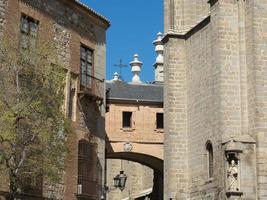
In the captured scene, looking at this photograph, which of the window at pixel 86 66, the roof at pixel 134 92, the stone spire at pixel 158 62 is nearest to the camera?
the window at pixel 86 66

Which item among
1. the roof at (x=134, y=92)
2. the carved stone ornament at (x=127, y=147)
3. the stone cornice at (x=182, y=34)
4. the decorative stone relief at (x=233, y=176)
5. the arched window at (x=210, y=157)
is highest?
the stone cornice at (x=182, y=34)

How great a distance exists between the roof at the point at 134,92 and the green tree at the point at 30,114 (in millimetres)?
13471

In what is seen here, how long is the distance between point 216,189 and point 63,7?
9.09 m

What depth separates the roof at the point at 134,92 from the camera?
32625 millimetres

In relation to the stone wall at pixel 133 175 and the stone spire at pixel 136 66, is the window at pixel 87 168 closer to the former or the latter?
the stone wall at pixel 133 175

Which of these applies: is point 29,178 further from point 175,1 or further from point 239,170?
point 175,1

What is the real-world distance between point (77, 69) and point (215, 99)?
18.2 ft

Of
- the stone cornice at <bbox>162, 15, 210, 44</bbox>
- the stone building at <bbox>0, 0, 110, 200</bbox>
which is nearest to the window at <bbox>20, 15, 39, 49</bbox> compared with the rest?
the stone building at <bbox>0, 0, 110, 200</bbox>

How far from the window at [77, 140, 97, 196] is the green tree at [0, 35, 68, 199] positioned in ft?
18.7

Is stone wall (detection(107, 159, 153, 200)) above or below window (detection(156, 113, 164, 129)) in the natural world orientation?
below

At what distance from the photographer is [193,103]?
2688cm

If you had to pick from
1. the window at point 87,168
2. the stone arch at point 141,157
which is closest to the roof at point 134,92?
the stone arch at point 141,157

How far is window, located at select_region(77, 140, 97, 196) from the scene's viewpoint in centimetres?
2489

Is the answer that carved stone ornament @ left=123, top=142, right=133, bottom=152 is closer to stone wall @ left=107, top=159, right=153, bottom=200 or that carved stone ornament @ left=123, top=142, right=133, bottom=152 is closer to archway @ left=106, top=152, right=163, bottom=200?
A: archway @ left=106, top=152, right=163, bottom=200
